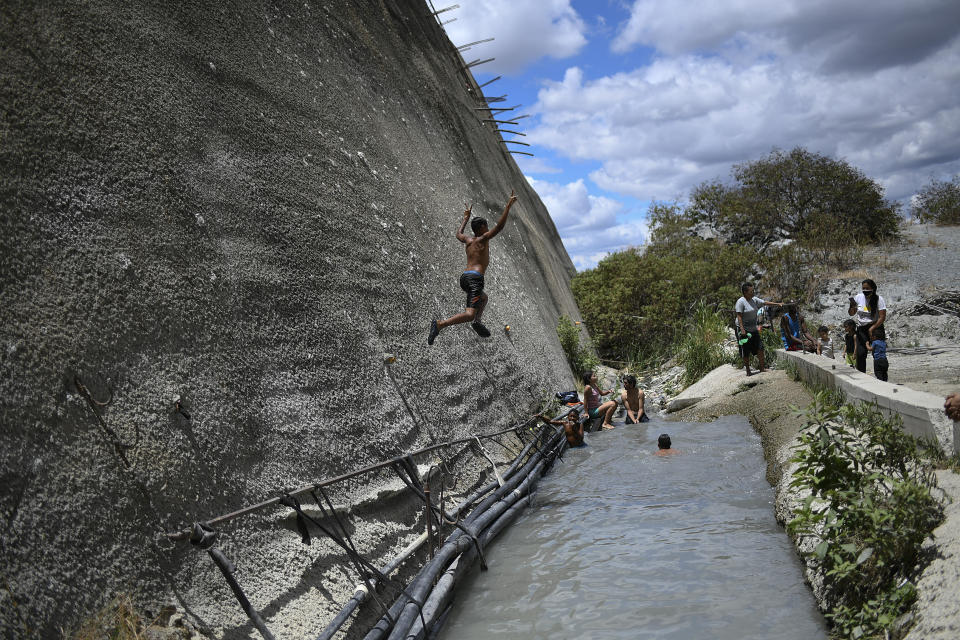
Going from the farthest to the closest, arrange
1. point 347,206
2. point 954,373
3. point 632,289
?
point 632,289 → point 954,373 → point 347,206

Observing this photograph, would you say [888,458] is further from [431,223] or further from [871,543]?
[431,223]

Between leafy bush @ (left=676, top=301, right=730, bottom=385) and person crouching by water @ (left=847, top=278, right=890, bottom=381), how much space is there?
6.08m

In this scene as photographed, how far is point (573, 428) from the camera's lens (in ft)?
38.5

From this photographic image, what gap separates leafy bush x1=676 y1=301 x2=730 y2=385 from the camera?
52.5ft

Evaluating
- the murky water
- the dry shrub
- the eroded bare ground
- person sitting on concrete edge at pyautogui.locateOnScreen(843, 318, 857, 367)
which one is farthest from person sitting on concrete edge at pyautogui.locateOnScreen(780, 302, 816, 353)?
the dry shrub

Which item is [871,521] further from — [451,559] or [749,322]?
[749,322]

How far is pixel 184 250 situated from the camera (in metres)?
5.34

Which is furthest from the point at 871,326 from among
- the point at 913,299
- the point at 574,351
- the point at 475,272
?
the point at 913,299

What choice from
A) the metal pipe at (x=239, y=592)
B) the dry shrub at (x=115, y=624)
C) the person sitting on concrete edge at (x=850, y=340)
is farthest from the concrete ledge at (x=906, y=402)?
the dry shrub at (x=115, y=624)

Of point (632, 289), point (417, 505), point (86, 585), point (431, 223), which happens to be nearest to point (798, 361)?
point (431, 223)

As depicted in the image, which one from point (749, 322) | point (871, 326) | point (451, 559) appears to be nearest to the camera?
point (451, 559)

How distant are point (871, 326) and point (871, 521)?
588 cm

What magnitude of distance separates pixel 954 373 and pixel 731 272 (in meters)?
10.4

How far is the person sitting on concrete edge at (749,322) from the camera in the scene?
39.4 feet
